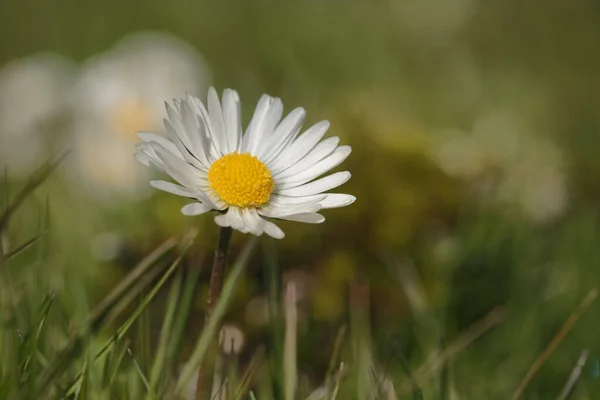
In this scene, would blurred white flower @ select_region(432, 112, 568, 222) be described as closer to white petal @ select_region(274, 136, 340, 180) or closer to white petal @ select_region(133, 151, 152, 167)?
white petal @ select_region(274, 136, 340, 180)

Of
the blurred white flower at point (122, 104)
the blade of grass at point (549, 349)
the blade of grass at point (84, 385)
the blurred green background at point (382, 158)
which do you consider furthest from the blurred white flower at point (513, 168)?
the blade of grass at point (84, 385)

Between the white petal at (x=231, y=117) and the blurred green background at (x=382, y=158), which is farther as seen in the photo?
the blurred green background at (x=382, y=158)

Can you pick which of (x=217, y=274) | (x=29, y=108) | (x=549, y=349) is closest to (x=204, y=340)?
(x=217, y=274)

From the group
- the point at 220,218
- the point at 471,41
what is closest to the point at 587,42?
the point at 471,41

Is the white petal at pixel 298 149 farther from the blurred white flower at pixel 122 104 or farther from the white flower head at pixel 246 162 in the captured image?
the blurred white flower at pixel 122 104

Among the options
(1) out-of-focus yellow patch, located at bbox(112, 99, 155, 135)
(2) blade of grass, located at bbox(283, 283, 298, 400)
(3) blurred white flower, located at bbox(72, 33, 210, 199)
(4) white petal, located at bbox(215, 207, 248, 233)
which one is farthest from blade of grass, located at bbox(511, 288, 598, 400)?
(1) out-of-focus yellow patch, located at bbox(112, 99, 155, 135)

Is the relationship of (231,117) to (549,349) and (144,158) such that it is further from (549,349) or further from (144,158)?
(549,349)

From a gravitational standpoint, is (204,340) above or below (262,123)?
below

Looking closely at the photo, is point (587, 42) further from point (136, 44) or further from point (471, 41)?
point (136, 44)
